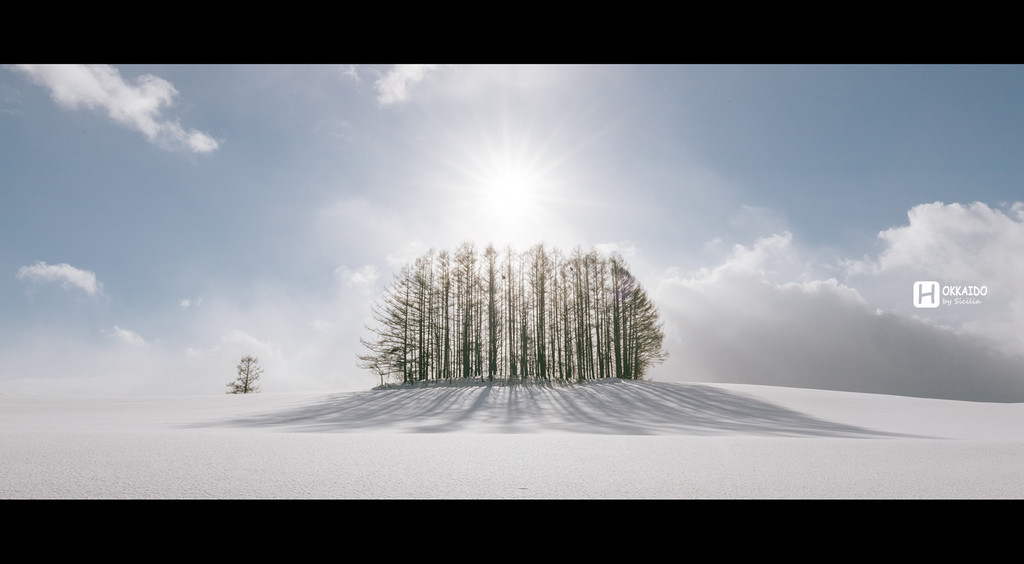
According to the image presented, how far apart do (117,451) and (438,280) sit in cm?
2190

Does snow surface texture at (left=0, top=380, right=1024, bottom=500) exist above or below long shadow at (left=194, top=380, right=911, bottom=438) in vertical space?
above

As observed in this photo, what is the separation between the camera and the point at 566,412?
12781 mm

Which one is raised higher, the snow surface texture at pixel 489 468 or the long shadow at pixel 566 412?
the snow surface texture at pixel 489 468

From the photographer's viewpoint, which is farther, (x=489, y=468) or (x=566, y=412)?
(x=566, y=412)

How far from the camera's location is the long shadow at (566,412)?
9.45 meters

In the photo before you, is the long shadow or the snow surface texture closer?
the snow surface texture

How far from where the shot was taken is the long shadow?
9453 mm

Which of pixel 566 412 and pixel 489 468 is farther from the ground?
pixel 489 468

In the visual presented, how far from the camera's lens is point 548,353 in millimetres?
25297

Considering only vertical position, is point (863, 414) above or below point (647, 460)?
below

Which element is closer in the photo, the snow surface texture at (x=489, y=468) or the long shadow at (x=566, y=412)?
the snow surface texture at (x=489, y=468)
